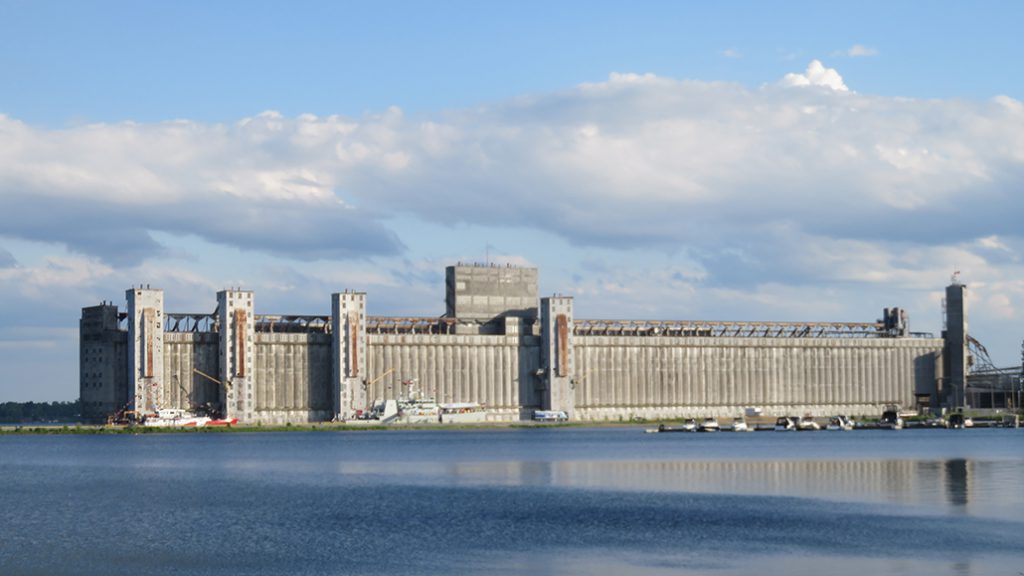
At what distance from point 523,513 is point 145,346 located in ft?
426

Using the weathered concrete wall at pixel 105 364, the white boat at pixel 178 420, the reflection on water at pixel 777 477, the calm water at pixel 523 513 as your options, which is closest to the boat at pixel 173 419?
the white boat at pixel 178 420

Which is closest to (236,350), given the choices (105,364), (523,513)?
(105,364)

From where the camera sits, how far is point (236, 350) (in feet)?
641

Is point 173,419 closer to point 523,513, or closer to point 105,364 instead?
point 105,364

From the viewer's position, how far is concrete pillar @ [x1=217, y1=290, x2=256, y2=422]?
7702 inches

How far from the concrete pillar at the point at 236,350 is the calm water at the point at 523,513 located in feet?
206

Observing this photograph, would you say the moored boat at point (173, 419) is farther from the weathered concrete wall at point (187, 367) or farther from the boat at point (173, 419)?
the weathered concrete wall at point (187, 367)

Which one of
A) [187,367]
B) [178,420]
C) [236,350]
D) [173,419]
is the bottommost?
[178,420]

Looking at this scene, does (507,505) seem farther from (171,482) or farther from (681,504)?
(171,482)

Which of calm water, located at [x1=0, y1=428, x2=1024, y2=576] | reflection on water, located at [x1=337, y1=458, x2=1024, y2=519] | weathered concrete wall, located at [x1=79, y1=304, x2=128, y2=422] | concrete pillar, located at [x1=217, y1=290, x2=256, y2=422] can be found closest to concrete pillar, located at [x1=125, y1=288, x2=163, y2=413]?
weathered concrete wall, located at [x1=79, y1=304, x2=128, y2=422]

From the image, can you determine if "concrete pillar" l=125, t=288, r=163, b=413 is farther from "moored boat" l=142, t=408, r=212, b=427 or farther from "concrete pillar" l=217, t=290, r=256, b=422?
"concrete pillar" l=217, t=290, r=256, b=422

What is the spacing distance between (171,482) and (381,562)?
152ft

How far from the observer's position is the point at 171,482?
9662cm

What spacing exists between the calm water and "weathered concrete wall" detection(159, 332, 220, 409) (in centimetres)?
6405
